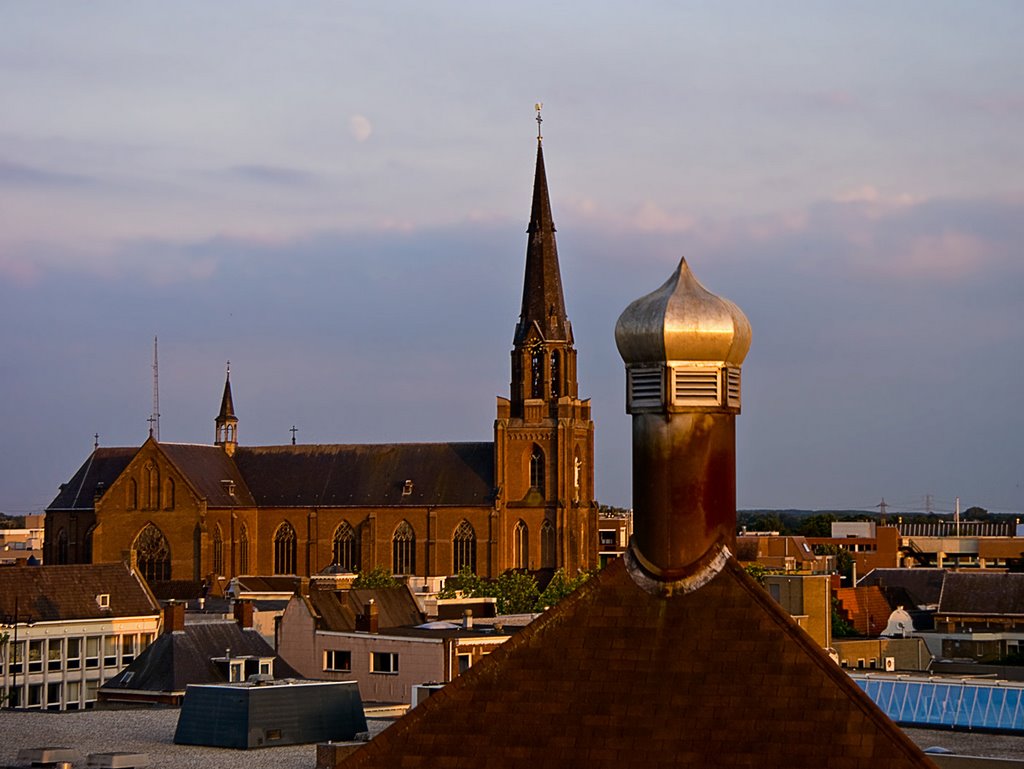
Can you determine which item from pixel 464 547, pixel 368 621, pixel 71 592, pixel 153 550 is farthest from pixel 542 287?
pixel 368 621

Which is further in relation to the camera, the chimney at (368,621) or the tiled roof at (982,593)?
the tiled roof at (982,593)

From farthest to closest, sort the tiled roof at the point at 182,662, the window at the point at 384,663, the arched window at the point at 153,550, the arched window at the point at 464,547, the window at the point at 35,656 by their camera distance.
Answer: the arched window at the point at 153,550 → the arched window at the point at 464,547 → the window at the point at 35,656 → the window at the point at 384,663 → the tiled roof at the point at 182,662

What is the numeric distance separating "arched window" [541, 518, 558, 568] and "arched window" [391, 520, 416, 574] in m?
10.2

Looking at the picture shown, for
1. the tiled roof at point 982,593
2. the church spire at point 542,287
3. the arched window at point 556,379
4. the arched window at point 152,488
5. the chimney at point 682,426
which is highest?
the church spire at point 542,287

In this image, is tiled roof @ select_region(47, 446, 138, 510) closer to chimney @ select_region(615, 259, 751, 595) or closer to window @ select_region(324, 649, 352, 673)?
window @ select_region(324, 649, 352, 673)

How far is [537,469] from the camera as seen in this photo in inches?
5340

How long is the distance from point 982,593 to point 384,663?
46.0 meters

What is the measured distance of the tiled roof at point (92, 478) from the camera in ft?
469

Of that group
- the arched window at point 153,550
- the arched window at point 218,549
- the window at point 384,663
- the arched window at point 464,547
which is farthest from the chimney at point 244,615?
the arched window at point 153,550

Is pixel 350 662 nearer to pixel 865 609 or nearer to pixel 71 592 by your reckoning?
pixel 71 592

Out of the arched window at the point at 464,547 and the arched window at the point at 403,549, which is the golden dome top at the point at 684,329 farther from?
the arched window at the point at 403,549

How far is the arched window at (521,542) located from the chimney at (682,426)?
4756 inches

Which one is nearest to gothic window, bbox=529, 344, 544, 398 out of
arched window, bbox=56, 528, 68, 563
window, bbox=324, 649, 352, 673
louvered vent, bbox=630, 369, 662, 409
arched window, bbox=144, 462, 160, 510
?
arched window, bbox=144, 462, 160, 510

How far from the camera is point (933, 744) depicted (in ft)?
Result: 99.5
